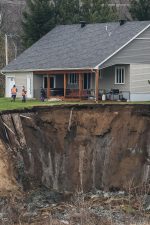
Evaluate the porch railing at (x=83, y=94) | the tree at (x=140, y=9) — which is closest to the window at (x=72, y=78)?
the porch railing at (x=83, y=94)

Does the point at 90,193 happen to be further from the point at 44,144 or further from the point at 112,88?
the point at 112,88

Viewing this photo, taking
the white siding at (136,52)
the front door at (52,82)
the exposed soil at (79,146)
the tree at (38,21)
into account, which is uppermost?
the tree at (38,21)

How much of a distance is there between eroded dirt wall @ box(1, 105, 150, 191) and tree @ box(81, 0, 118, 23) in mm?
36475

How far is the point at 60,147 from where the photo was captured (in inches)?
900

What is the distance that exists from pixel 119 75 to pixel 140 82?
4.79 ft

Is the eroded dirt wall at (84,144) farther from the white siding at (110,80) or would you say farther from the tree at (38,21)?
the tree at (38,21)

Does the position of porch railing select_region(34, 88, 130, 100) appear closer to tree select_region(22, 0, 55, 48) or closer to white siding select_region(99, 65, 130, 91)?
white siding select_region(99, 65, 130, 91)

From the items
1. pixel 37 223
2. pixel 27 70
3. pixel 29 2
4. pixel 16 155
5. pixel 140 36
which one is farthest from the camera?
pixel 29 2

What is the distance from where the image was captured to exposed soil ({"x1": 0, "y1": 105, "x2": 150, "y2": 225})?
22.1m

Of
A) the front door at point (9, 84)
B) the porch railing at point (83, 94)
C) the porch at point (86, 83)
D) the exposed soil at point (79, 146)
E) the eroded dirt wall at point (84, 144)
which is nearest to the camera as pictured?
the exposed soil at point (79, 146)

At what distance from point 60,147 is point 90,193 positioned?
75.0 inches

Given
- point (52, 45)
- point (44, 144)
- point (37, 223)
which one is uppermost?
point (52, 45)

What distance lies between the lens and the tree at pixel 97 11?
59.7m

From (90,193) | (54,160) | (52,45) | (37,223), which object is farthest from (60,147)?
(52,45)
